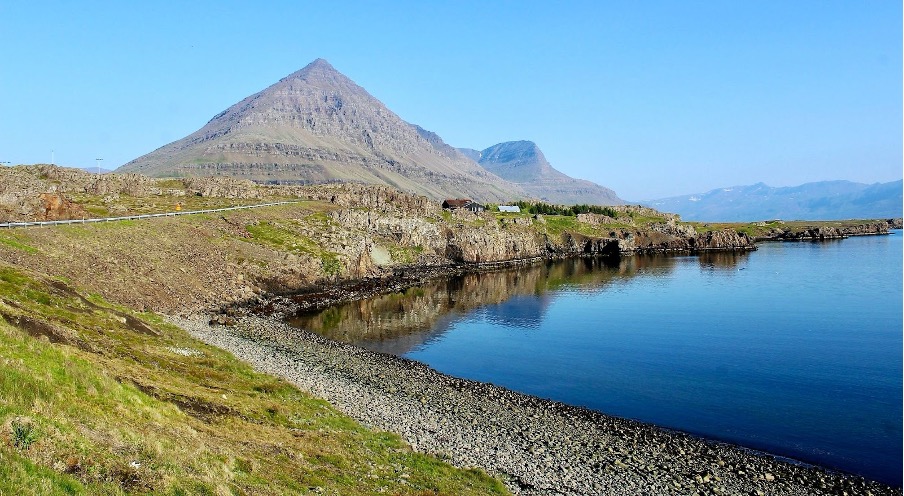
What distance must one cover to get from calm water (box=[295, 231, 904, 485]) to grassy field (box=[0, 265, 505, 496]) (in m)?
28.9

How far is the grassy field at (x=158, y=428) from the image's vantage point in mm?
17828

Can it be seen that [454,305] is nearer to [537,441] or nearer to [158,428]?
[537,441]

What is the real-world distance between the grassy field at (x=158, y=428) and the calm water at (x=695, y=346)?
2890cm

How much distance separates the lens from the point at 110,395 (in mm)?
26656

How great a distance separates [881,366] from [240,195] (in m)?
170

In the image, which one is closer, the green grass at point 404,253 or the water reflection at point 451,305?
the water reflection at point 451,305

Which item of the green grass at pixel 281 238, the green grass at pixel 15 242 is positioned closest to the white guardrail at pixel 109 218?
the green grass at pixel 15 242

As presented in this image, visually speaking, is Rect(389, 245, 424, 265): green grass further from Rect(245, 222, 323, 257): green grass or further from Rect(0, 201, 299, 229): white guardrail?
Rect(0, 201, 299, 229): white guardrail

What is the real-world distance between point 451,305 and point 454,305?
638mm

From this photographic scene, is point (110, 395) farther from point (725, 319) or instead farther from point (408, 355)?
point (725, 319)

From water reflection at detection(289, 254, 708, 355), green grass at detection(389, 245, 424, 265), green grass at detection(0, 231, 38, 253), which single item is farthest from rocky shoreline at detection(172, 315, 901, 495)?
green grass at detection(389, 245, 424, 265)

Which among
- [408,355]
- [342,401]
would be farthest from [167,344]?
[408,355]

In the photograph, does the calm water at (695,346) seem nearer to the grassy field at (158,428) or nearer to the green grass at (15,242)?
the grassy field at (158,428)

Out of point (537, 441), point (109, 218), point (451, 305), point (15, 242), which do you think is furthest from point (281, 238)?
point (537, 441)
